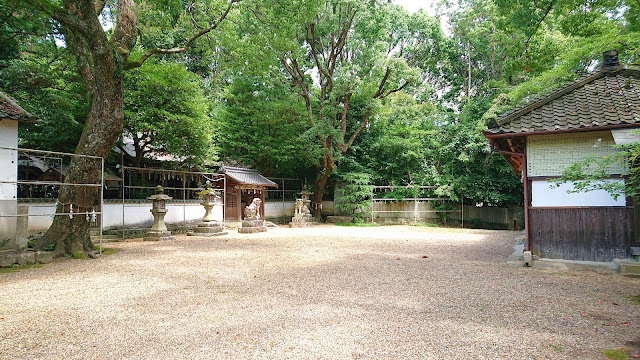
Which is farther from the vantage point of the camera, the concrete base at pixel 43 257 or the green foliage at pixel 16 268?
the concrete base at pixel 43 257

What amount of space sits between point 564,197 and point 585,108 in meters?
1.81

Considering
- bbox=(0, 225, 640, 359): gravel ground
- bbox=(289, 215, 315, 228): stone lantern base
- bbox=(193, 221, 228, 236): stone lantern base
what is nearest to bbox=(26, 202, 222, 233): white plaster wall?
bbox=(193, 221, 228, 236): stone lantern base

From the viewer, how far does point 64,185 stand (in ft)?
26.4

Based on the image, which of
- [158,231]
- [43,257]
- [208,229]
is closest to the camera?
[43,257]

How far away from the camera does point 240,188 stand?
18391 mm

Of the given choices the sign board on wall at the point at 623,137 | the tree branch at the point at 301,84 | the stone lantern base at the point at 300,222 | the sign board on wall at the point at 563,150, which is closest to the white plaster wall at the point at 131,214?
the stone lantern base at the point at 300,222

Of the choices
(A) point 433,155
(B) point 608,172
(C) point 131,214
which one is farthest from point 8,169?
(A) point 433,155

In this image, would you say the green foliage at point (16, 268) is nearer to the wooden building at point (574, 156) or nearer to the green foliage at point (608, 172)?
the wooden building at point (574, 156)

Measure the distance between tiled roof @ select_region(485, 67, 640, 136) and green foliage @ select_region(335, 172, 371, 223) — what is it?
11968 mm

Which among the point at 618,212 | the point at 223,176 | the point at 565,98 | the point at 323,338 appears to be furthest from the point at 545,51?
the point at 223,176

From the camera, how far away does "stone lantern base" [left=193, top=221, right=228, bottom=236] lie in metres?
14.1

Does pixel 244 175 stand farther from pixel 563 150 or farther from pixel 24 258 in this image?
pixel 563 150

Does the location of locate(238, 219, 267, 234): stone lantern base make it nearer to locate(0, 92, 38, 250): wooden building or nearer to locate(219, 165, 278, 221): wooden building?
locate(219, 165, 278, 221): wooden building

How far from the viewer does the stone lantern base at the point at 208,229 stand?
46.4ft
